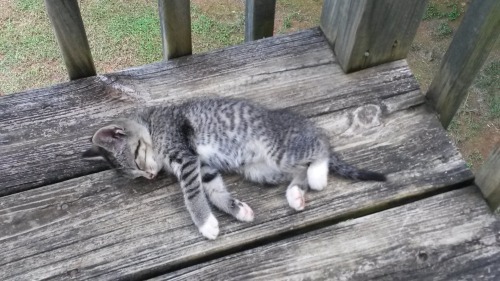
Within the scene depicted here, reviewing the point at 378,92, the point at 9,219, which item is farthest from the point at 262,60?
the point at 9,219

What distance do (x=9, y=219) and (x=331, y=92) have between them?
1.37m

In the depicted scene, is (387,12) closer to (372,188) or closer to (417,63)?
(372,188)

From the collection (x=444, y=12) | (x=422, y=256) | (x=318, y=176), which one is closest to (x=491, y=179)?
(x=422, y=256)

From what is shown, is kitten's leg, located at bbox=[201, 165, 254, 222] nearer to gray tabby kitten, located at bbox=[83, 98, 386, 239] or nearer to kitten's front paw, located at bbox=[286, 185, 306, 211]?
gray tabby kitten, located at bbox=[83, 98, 386, 239]

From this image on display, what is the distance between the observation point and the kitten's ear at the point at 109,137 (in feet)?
6.97

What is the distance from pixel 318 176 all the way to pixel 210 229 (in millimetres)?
459

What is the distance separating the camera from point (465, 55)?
2.12 metres

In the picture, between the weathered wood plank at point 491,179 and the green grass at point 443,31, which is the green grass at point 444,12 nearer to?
the green grass at point 443,31

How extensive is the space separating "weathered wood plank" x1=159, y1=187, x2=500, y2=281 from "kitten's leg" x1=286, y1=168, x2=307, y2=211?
0.37ft

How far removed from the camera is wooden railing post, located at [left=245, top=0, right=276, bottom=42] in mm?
2561

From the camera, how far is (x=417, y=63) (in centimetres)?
442

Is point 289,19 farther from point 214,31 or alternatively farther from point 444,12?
point 444,12

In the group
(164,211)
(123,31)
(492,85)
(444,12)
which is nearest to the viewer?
(164,211)

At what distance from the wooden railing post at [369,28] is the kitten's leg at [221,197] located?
2.53 feet
